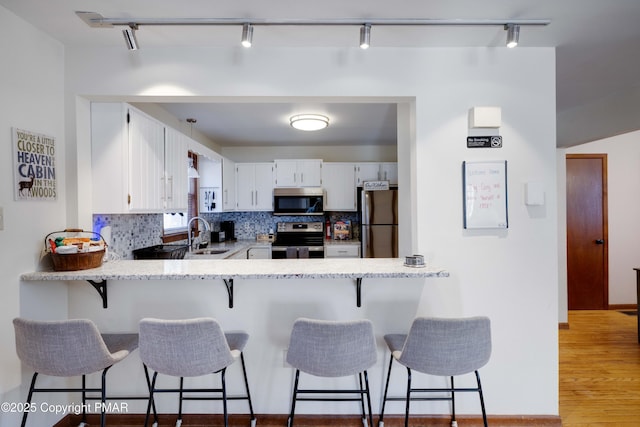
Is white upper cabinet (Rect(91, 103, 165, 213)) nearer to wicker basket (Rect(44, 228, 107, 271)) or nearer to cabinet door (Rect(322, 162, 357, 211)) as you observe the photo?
wicker basket (Rect(44, 228, 107, 271))

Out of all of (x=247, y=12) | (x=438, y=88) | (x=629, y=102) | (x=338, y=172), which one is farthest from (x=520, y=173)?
(x=338, y=172)

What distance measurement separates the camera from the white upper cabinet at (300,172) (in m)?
4.54

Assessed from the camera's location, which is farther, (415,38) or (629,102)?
(629,102)

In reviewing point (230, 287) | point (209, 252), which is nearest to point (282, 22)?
point (230, 287)

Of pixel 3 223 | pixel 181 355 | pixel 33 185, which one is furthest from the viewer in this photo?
pixel 33 185

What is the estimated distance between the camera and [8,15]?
63.0 inches

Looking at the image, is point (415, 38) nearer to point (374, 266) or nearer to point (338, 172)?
point (374, 266)

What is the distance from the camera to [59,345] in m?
1.44

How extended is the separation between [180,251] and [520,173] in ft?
9.50

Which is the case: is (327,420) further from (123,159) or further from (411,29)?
(411,29)

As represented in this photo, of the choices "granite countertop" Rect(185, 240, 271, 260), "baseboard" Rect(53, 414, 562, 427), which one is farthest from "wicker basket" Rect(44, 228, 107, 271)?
"granite countertop" Rect(185, 240, 271, 260)

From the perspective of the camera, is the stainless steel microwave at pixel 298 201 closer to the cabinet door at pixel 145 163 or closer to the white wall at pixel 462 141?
the cabinet door at pixel 145 163

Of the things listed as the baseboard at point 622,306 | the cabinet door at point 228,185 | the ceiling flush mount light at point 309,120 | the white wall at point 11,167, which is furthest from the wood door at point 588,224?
the white wall at point 11,167

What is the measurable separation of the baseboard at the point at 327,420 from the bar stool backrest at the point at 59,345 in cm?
73
